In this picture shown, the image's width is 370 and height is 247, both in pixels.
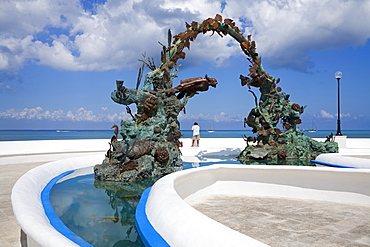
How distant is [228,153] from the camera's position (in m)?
13.3

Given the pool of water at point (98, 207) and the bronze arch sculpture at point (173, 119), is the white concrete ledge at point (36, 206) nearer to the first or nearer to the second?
the pool of water at point (98, 207)

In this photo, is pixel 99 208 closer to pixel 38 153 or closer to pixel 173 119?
pixel 173 119

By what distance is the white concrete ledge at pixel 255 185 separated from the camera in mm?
3550

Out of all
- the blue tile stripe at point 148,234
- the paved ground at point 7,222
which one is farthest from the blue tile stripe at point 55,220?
the blue tile stripe at point 148,234

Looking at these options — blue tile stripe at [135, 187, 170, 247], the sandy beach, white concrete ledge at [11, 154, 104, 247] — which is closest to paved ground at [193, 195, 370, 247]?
blue tile stripe at [135, 187, 170, 247]

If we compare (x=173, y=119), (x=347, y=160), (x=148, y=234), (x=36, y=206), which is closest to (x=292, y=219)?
(x=148, y=234)

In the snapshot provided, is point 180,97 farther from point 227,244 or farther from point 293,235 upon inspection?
point 227,244

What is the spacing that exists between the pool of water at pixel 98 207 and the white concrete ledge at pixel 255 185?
43cm

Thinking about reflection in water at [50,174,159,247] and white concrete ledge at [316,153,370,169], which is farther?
white concrete ledge at [316,153,370,169]

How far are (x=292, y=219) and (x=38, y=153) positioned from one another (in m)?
11.3

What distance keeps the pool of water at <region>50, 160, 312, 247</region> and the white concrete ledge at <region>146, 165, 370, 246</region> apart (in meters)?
0.43

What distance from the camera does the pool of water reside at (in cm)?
355

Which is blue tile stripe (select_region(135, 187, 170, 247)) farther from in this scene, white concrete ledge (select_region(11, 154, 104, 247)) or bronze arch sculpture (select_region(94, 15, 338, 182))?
bronze arch sculpture (select_region(94, 15, 338, 182))

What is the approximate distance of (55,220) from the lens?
3789 millimetres
